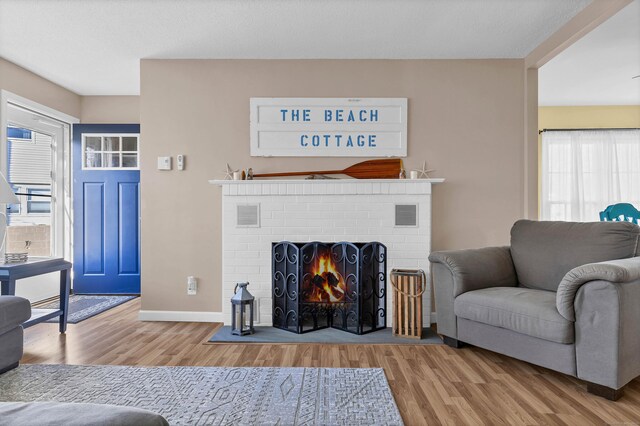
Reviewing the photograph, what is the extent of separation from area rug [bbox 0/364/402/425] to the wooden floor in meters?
0.14

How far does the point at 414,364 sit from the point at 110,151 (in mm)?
4273

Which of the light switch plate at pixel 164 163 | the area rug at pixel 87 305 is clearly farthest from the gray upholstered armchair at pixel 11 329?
the light switch plate at pixel 164 163

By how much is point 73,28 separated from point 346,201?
8.53 ft

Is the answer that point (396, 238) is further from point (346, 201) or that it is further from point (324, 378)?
point (324, 378)

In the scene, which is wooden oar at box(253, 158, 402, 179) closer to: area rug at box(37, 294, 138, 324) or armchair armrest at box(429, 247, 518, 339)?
armchair armrest at box(429, 247, 518, 339)

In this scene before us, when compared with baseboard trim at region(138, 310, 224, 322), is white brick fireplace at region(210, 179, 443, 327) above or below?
above

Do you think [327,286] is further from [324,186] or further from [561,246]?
[561,246]

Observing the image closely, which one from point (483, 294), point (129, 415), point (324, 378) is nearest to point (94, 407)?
point (129, 415)

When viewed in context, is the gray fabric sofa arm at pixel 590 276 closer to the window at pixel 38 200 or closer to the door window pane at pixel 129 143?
the door window pane at pixel 129 143

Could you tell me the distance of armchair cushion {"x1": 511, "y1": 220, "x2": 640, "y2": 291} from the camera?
2555mm

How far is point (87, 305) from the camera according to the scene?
4.22 m

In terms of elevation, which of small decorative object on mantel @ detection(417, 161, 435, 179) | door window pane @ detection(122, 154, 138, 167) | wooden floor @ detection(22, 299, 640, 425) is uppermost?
door window pane @ detection(122, 154, 138, 167)

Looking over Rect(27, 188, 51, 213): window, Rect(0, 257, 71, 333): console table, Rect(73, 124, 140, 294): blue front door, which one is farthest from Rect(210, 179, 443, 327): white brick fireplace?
Rect(27, 188, 51, 213): window

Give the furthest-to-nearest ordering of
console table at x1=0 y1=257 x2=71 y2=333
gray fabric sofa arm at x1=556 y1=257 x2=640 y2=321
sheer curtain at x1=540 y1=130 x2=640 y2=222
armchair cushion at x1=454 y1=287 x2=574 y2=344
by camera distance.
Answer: sheer curtain at x1=540 y1=130 x2=640 y2=222, console table at x1=0 y1=257 x2=71 y2=333, armchair cushion at x1=454 y1=287 x2=574 y2=344, gray fabric sofa arm at x1=556 y1=257 x2=640 y2=321
